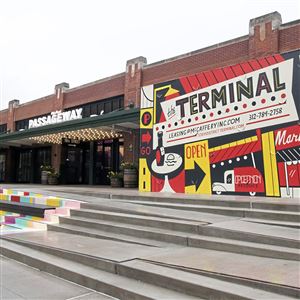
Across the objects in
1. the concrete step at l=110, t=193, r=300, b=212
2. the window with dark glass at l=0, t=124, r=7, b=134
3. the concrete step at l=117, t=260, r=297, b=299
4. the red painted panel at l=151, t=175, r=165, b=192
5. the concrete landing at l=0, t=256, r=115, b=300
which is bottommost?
the concrete landing at l=0, t=256, r=115, b=300

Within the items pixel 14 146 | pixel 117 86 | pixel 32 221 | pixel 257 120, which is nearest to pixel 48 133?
pixel 117 86

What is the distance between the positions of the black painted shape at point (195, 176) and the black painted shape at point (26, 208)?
4.10 meters

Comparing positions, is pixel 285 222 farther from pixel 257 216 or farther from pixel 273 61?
pixel 273 61

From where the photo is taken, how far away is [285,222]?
5.78 meters

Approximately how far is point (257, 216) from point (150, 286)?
2.92 meters

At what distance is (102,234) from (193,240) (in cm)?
198

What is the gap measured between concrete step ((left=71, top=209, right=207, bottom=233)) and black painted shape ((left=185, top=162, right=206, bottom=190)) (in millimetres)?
3589

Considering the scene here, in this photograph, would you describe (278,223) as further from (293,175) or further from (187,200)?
(293,175)

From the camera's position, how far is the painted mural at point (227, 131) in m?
8.72

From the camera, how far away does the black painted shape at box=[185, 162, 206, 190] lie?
10422mm

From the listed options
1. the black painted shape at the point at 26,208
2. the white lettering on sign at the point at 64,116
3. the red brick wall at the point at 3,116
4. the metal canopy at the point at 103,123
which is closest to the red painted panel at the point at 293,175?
the black painted shape at the point at 26,208

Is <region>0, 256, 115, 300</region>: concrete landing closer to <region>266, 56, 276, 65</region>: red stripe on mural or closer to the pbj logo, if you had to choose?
<region>266, 56, 276, 65</region>: red stripe on mural

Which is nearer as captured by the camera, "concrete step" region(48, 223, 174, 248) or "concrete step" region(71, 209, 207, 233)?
"concrete step" region(48, 223, 174, 248)

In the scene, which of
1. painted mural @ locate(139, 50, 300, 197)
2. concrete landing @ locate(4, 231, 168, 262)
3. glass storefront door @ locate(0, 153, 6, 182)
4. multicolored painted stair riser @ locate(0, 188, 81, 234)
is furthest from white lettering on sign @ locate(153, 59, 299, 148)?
glass storefront door @ locate(0, 153, 6, 182)
